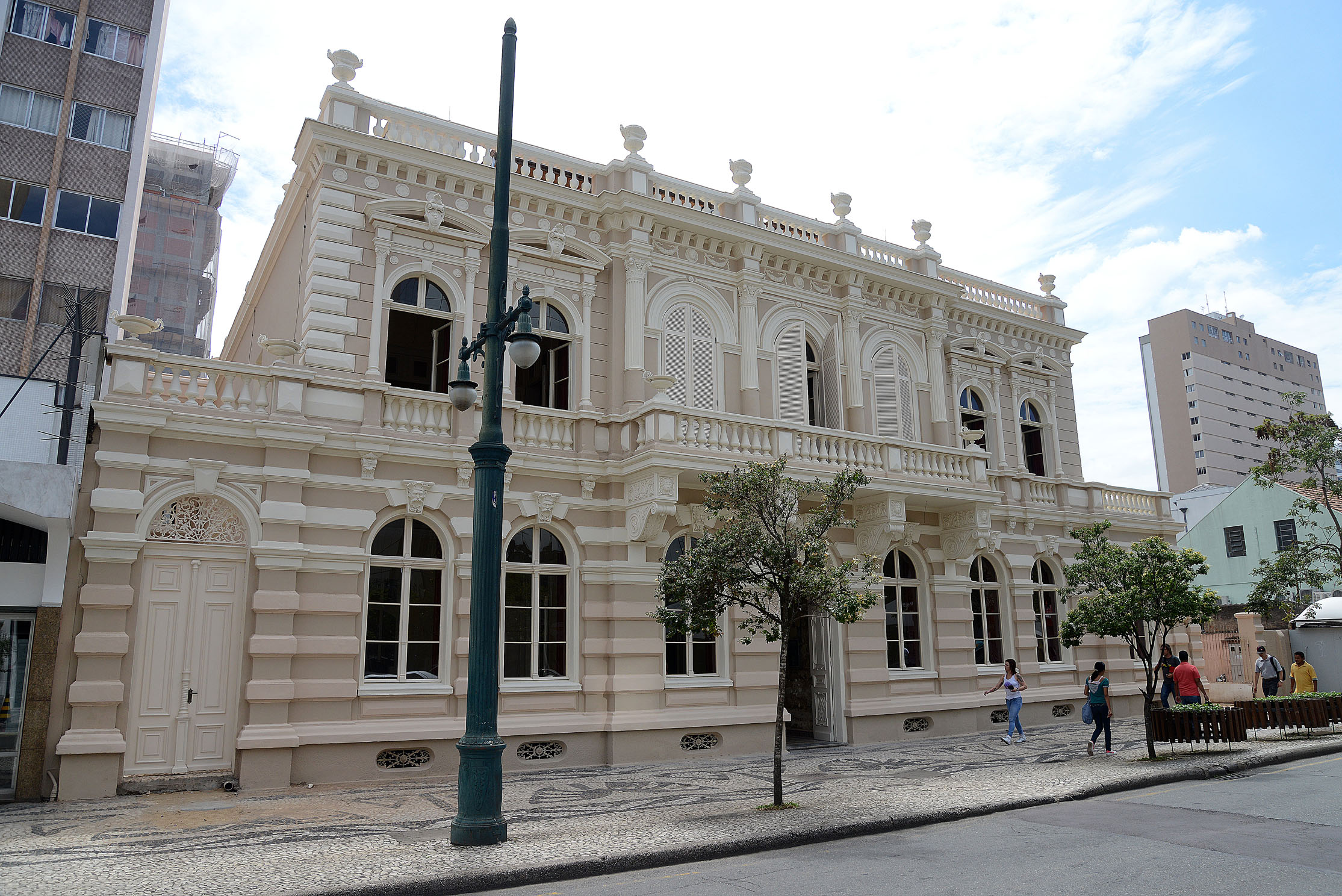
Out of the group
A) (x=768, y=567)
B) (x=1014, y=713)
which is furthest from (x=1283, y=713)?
(x=768, y=567)

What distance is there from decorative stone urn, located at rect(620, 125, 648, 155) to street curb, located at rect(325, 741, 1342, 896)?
1319 centimetres

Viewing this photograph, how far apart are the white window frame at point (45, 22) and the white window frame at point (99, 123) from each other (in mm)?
2098

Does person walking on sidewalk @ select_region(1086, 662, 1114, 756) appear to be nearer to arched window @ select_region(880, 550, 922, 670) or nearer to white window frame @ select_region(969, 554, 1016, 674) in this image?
arched window @ select_region(880, 550, 922, 670)

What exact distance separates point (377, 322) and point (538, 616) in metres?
5.64

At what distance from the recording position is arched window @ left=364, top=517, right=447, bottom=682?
14172mm

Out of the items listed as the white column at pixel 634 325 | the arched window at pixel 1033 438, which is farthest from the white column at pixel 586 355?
the arched window at pixel 1033 438

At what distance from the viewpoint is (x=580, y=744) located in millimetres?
15188

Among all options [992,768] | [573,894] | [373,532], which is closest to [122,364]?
[373,532]

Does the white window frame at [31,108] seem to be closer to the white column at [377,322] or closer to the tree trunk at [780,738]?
the white column at [377,322]

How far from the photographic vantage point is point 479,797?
28.9ft

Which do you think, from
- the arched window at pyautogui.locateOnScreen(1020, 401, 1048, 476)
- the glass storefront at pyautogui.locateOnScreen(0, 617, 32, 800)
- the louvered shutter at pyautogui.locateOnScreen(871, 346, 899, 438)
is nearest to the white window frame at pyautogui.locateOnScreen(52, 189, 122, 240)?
the glass storefront at pyautogui.locateOnScreen(0, 617, 32, 800)

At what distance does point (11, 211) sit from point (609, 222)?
20338 mm

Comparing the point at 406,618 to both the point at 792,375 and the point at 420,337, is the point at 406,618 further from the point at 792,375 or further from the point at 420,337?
the point at 792,375

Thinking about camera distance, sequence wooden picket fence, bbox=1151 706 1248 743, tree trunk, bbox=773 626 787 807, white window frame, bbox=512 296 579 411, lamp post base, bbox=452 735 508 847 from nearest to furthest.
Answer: lamp post base, bbox=452 735 508 847, tree trunk, bbox=773 626 787 807, wooden picket fence, bbox=1151 706 1248 743, white window frame, bbox=512 296 579 411
